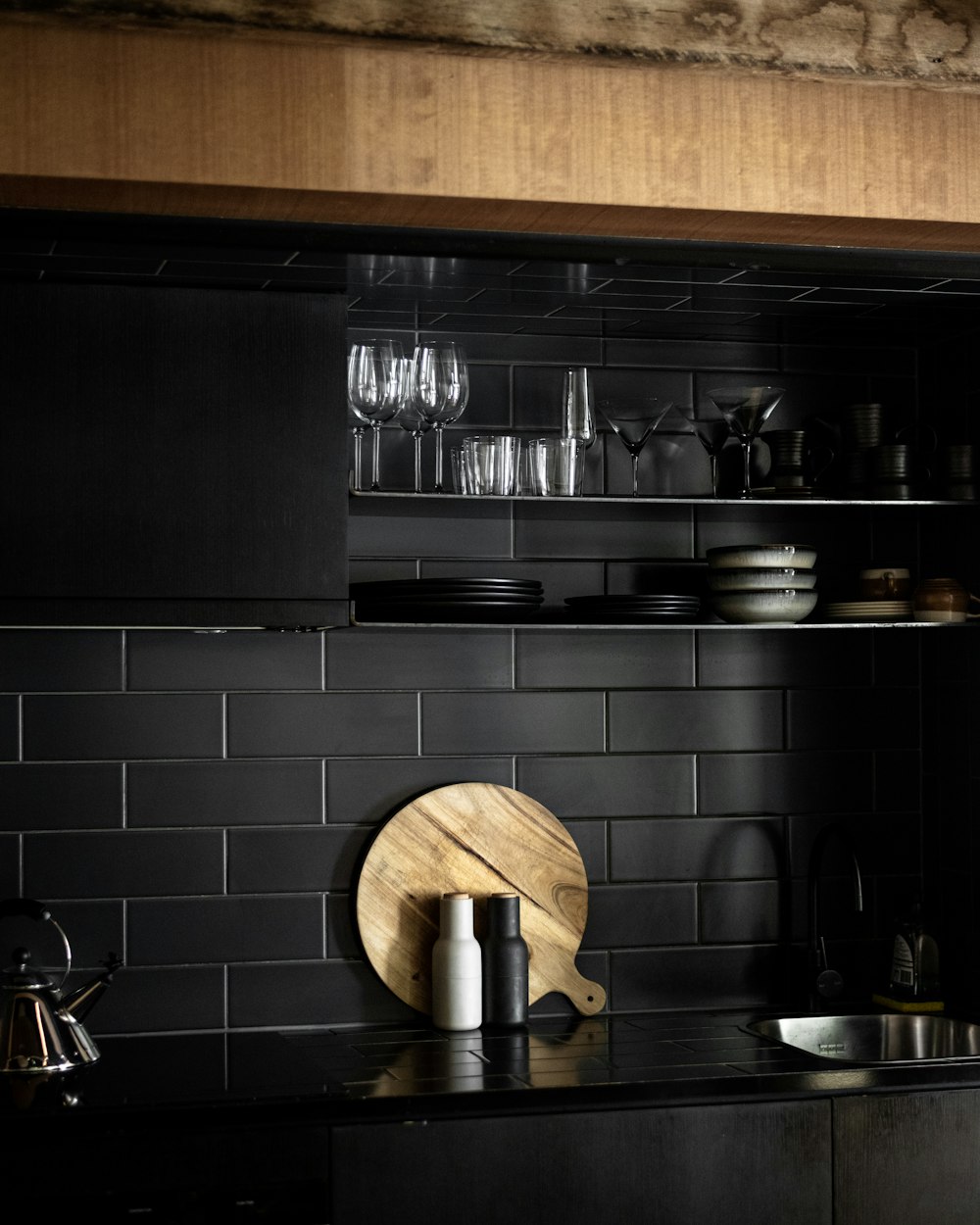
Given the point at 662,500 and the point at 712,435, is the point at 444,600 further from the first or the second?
the point at 712,435

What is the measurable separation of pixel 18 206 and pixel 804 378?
1740 mm

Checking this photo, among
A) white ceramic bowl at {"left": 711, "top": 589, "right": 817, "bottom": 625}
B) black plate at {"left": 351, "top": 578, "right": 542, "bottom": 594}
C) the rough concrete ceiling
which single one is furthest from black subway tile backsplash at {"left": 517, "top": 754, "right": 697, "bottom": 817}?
the rough concrete ceiling

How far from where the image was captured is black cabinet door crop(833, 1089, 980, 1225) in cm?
257

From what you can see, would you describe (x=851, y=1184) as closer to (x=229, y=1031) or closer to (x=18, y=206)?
(x=229, y=1031)

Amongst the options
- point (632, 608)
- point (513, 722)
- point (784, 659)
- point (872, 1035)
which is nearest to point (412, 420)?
point (632, 608)

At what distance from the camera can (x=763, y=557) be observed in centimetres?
306

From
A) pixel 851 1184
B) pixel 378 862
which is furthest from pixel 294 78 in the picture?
pixel 851 1184

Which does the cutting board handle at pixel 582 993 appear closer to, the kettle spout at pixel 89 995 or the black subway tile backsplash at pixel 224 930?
the black subway tile backsplash at pixel 224 930

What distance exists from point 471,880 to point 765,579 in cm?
86

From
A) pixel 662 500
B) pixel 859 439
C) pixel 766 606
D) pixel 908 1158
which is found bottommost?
pixel 908 1158

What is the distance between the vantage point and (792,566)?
3.08 meters

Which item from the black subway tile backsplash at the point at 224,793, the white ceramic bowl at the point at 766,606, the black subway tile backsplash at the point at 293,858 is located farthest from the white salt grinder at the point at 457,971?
the white ceramic bowl at the point at 766,606

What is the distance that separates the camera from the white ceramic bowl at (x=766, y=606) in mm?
3061

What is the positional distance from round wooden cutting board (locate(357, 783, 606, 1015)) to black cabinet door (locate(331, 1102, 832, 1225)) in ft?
2.08
